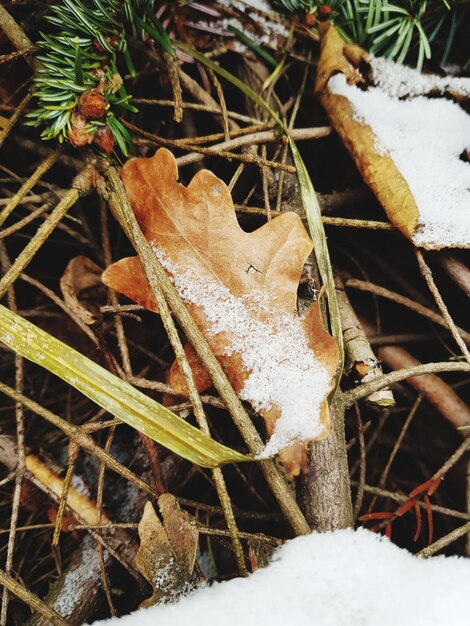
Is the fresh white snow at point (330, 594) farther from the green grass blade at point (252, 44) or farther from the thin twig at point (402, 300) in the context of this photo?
the green grass blade at point (252, 44)

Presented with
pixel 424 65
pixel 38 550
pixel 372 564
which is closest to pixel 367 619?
pixel 372 564

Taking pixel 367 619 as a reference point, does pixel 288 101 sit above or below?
above

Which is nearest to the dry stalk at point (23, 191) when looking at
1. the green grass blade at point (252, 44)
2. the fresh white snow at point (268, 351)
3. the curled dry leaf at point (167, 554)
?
the fresh white snow at point (268, 351)

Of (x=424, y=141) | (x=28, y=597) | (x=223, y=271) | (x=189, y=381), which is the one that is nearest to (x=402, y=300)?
(x=424, y=141)

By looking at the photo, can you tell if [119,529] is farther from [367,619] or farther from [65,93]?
[65,93]

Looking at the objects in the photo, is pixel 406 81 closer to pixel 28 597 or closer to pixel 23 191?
pixel 23 191

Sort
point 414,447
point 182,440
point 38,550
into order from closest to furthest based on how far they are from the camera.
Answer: point 182,440, point 38,550, point 414,447
